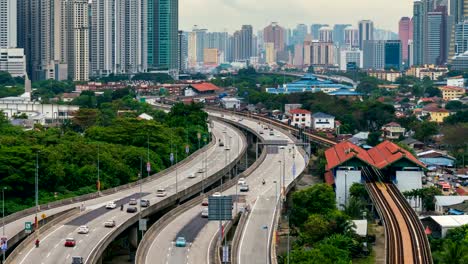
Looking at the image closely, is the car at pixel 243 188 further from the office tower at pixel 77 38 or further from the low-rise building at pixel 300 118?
the office tower at pixel 77 38

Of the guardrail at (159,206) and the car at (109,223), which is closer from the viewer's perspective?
the guardrail at (159,206)

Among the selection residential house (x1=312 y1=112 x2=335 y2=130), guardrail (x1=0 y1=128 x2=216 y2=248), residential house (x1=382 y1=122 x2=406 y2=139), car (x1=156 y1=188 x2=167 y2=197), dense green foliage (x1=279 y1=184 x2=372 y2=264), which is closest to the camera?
dense green foliage (x1=279 y1=184 x2=372 y2=264)

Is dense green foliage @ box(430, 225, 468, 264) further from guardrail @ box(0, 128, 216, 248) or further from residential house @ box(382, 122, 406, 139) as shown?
residential house @ box(382, 122, 406, 139)

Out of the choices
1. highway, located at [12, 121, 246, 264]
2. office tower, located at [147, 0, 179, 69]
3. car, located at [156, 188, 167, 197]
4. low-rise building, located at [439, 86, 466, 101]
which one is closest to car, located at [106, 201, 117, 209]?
highway, located at [12, 121, 246, 264]

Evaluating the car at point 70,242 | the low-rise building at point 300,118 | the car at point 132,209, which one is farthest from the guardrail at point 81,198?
the low-rise building at point 300,118

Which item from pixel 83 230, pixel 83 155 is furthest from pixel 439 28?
pixel 83 230

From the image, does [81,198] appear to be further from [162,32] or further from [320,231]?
[162,32]

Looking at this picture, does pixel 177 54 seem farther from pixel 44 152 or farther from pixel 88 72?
pixel 44 152
